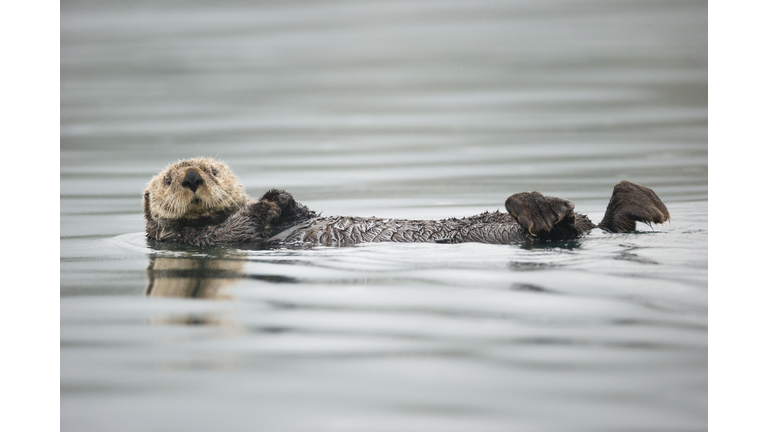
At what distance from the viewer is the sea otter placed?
12.6ft

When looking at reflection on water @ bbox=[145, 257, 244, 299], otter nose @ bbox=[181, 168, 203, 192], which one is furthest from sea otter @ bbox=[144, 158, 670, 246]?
reflection on water @ bbox=[145, 257, 244, 299]

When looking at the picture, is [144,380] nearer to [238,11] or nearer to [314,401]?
[314,401]

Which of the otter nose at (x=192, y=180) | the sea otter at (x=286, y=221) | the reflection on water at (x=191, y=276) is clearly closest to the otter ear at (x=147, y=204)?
the sea otter at (x=286, y=221)

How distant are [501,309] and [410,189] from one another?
14.6ft

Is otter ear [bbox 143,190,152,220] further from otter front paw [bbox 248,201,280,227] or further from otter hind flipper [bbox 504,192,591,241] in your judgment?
otter hind flipper [bbox 504,192,591,241]

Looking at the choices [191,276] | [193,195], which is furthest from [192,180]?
[191,276]

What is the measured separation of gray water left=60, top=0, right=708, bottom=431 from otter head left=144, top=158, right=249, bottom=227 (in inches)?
13.0

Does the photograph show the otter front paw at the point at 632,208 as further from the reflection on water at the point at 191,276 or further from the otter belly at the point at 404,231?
the reflection on water at the point at 191,276

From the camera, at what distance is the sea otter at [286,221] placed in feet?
12.6

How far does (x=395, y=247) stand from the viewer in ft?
12.8

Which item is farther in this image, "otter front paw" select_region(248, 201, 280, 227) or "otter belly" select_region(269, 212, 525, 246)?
"otter front paw" select_region(248, 201, 280, 227)

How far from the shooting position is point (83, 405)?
201cm

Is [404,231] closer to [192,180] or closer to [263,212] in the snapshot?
[263,212]
